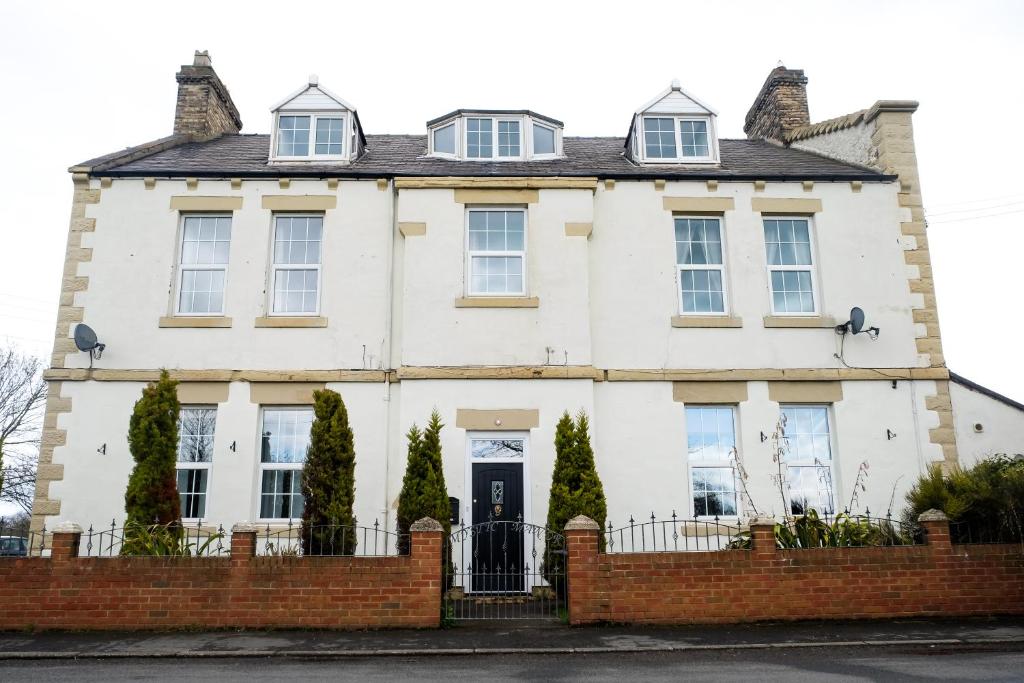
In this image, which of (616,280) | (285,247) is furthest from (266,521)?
(616,280)

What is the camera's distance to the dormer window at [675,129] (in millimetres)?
14609

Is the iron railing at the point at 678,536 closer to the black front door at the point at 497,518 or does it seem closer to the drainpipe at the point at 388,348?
the black front door at the point at 497,518

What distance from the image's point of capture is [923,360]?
13.0 m

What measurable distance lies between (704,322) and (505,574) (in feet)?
17.4

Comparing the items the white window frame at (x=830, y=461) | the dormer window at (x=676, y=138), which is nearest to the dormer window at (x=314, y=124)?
the dormer window at (x=676, y=138)

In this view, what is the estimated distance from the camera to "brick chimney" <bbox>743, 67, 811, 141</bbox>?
17.2 m

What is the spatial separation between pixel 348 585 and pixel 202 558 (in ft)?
5.70

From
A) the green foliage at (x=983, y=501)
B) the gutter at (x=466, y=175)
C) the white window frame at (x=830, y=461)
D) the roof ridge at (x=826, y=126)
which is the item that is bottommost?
the green foliage at (x=983, y=501)

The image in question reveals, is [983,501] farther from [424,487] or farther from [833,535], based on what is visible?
[424,487]

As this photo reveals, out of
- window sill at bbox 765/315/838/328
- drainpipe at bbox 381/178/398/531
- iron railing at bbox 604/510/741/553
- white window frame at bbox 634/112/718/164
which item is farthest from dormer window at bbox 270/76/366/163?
iron railing at bbox 604/510/741/553

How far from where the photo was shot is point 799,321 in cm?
1302

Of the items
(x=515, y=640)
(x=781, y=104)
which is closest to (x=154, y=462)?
(x=515, y=640)

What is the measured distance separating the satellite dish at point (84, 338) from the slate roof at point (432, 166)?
2.79m

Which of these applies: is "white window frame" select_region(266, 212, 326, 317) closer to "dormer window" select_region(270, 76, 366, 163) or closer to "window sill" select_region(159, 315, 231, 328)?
"window sill" select_region(159, 315, 231, 328)
